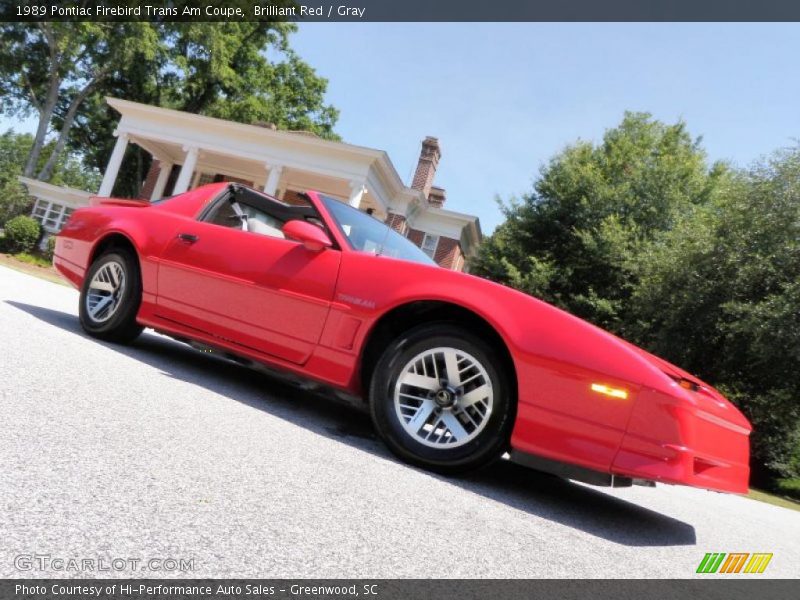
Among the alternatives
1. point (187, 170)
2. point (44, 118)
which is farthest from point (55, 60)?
point (187, 170)

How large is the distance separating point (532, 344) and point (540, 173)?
2344cm

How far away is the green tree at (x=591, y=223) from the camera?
21422 millimetres

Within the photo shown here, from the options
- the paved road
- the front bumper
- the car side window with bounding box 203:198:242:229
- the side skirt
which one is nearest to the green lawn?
the paved road

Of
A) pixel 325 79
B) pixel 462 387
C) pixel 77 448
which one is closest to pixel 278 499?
pixel 77 448

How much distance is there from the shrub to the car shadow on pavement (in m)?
18.9

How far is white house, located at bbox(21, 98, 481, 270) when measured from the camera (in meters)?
21.7

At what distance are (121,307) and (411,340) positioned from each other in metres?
2.53

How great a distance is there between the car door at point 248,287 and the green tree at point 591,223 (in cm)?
1793

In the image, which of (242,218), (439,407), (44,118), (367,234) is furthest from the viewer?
(44,118)

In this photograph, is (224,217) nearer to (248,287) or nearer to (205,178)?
(248,287)

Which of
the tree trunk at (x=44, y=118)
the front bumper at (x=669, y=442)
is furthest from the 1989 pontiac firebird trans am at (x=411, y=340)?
the tree trunk at (x=44, y=118)

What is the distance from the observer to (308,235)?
3.56 meters

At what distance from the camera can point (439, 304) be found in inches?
129

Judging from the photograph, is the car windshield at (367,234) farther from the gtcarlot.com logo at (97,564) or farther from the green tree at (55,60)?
the green tree at (55,60)
